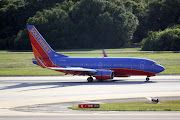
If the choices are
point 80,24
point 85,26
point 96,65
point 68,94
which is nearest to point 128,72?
point 96,65

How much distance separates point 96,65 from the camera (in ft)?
165

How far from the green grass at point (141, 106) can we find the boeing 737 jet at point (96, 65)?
16818 millimetres

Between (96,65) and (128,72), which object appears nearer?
(128,72)

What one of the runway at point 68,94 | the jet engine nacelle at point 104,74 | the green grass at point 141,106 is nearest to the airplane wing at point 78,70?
the jet engine nacelle at point 104,74

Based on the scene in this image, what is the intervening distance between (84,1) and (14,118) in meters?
96.8

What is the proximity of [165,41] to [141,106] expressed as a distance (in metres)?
74.9

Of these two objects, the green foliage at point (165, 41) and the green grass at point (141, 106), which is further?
the green foliage at point (165, 41)

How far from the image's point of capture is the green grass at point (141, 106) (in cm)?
2774

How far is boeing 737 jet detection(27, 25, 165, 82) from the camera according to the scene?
48469 millimetres

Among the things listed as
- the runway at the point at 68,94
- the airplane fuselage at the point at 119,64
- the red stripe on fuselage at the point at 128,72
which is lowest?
the runway at the point at 68,94

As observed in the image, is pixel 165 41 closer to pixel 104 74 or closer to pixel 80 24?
pixel 80 24

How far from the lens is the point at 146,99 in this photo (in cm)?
3362

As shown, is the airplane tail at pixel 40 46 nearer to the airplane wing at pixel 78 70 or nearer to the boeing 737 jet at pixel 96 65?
the boeing 737 jet at pixel 96 65

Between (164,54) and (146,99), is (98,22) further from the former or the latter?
(146,99)
